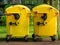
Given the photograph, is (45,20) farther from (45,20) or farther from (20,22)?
(20,22)

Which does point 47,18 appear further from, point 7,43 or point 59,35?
point 7,43

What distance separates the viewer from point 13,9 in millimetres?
10758

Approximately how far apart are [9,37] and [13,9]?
1.15 metres

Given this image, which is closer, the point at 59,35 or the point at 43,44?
the point at 43,44

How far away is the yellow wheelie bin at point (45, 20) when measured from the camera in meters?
10.7

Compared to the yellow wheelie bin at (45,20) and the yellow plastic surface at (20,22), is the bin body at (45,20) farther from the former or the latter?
the yellow plastic surface at (20,22)

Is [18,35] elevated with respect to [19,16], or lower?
lower

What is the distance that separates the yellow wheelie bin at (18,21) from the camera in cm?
1077

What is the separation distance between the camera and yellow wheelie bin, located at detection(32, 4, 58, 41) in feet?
35.1

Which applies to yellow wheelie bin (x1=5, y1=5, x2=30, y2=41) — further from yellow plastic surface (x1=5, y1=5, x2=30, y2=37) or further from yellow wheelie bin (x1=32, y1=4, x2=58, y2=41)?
yellow wheelie bin (x1=32, y1=4, x2=58, y2=41)

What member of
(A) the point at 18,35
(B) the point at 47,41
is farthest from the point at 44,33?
(A) the point at 18,35

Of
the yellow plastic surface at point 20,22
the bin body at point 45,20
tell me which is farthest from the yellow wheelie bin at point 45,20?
the yellow plastic surface at point 20,22

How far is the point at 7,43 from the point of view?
34.5ft

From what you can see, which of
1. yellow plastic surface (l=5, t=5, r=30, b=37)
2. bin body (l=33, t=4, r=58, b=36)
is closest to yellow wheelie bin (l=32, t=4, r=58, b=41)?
bin body (l=33, t=4, r=58, b=36)
